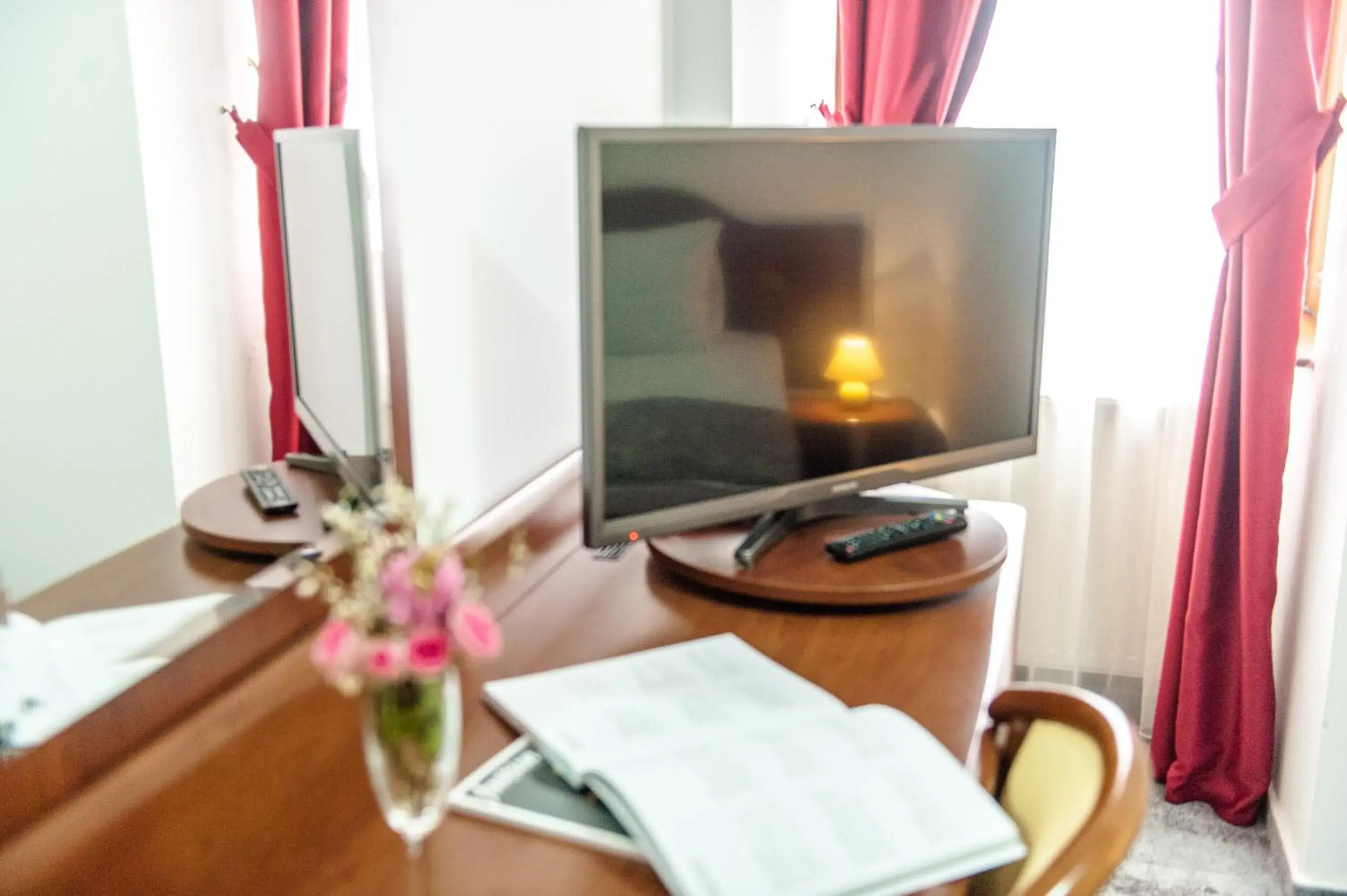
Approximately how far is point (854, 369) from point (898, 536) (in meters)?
0.22

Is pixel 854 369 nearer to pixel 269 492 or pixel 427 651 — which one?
pixel 269 492

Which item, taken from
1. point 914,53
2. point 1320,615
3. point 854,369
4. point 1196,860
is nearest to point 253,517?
point 854,369

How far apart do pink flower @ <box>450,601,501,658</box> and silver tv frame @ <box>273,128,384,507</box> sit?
446 millimetres

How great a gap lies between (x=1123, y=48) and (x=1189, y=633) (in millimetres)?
1125

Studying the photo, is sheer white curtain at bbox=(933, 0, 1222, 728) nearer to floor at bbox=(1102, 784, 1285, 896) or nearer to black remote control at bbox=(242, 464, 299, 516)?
floor at bbox=(1102, 784, 1285, 896)

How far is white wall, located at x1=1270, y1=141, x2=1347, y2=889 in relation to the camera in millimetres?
1833

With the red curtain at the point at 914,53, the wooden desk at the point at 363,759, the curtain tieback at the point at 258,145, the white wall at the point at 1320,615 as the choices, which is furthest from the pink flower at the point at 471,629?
the red curtain at the point at 914,53

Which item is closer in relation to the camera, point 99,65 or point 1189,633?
point 99,65

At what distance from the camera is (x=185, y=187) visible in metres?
0.90

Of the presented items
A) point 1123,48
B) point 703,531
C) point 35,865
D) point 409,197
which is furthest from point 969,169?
point 35,865

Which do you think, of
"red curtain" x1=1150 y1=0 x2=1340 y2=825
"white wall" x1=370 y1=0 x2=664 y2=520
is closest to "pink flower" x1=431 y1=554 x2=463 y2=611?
"white wall" x1=370 y1=0 x2=664 y2=520

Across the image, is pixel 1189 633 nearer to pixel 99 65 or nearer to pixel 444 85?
pixel 444 85

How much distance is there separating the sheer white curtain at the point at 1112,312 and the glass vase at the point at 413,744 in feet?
5.95

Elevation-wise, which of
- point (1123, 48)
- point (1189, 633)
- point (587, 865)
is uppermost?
point (1123, 48)
